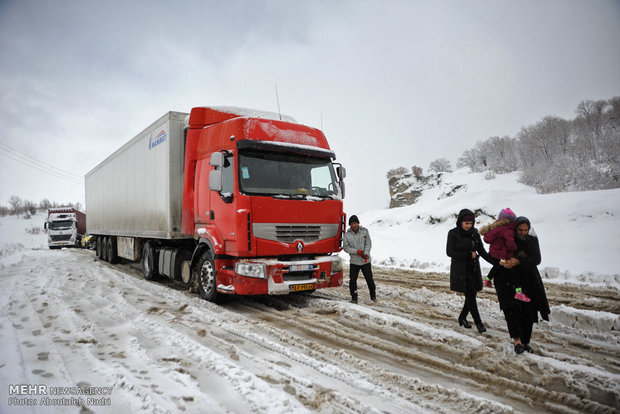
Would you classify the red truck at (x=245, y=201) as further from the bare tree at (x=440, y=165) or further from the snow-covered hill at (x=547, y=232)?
the bare tree at (x=440, y=165)

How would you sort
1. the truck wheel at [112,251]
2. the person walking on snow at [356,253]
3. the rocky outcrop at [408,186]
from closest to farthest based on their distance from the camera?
the person walking on snow at [356,253] → the truck wheel at [112,251] → the rocky outcrop at [408,186]

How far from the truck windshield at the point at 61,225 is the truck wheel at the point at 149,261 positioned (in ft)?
75.5

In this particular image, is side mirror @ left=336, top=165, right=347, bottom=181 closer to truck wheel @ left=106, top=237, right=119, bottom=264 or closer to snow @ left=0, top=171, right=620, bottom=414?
snow @ left=0, top=171, right=620, bottom=414

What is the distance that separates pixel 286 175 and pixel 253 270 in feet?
6.13

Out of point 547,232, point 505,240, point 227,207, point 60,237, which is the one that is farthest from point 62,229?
point 547,232

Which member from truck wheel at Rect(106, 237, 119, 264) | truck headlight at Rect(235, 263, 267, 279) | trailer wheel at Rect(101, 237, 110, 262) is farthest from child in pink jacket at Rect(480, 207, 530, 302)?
trailer wheel at Rect(101, 237, 110, 262)

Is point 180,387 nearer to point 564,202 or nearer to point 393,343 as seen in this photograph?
point 393,343

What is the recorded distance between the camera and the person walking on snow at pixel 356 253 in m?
6.58

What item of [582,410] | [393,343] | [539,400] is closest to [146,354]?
[393,343]

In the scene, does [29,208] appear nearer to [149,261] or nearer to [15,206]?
[15,206]

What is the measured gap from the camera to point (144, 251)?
1007 cm

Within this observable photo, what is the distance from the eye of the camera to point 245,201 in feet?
18.9

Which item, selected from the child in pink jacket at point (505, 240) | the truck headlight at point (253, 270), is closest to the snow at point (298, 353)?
the truck headlight at point (253, 270)

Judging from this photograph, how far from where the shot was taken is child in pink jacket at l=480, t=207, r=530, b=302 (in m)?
4.07
